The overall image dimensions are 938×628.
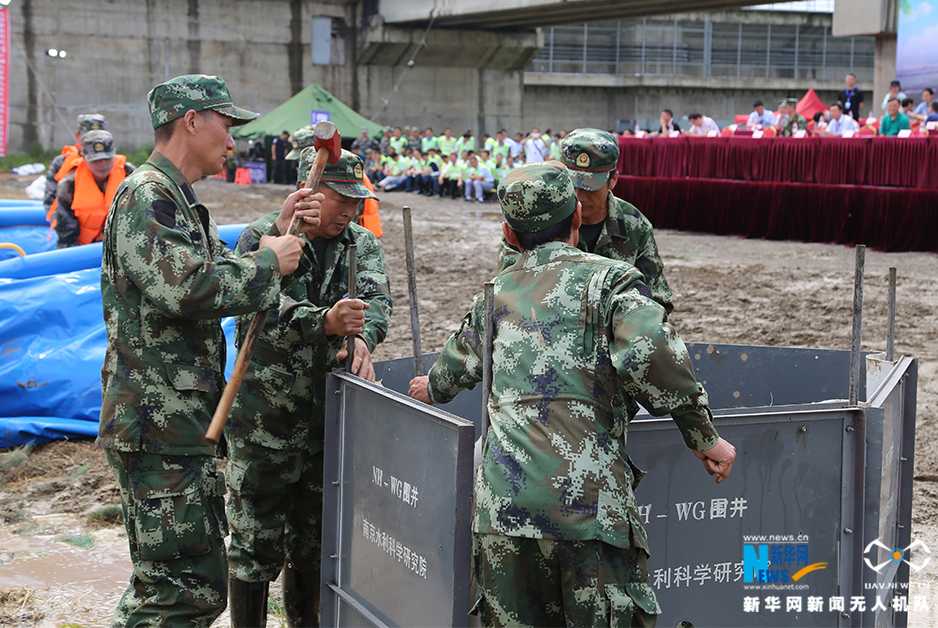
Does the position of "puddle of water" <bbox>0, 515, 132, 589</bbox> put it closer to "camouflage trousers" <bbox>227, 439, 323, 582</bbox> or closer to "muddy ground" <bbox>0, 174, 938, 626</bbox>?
"muddy ground" <bbox>0, 174, 938, 626</bbox>

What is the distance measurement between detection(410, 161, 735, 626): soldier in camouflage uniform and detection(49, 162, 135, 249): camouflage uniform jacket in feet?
19.1

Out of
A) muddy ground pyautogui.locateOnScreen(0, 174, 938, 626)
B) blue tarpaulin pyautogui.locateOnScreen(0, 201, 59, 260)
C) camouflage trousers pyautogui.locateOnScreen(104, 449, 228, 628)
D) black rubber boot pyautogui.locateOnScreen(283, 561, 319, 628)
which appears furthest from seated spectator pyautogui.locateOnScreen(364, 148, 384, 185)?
camouflage trousers pyautogui.locateOnScreen(104, 449, 228, 628)

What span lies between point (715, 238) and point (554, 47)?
27871mm

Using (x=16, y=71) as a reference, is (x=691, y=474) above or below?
below

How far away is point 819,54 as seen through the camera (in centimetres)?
4297

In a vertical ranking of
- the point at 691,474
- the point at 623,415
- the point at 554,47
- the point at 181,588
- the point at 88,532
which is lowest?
the point at 88,532

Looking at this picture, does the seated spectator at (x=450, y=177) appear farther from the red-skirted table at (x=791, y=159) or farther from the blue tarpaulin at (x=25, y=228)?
the blue tarpaulin at (x=25, y=228)

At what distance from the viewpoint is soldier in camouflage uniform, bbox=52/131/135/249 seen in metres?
7.31

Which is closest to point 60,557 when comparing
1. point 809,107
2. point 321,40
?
point 809,107

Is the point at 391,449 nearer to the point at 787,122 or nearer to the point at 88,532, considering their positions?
the point at 88,532

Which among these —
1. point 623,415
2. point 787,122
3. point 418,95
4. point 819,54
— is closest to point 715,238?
point 787,122

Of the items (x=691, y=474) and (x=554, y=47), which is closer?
(x=691, y=474)

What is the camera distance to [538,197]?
8.18 ft

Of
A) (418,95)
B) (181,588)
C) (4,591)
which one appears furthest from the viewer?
(418,95)
